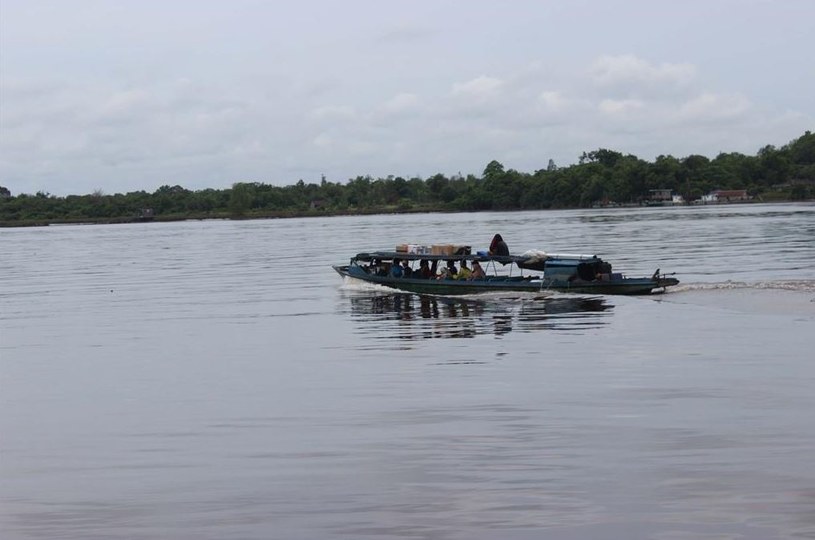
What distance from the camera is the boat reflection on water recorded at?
33000 millimetres

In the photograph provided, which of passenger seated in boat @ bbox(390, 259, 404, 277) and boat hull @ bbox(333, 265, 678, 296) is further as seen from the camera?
passenger seated in boat @ bbox(390, 259, 404, 277)

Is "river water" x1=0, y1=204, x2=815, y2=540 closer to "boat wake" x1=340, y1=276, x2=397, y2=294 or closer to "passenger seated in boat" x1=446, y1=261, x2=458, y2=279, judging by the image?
"passenger seated in boat" x1=446, y1=261, x2=458, y2=279

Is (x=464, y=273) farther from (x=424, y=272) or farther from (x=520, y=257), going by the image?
(x=520, y=257)

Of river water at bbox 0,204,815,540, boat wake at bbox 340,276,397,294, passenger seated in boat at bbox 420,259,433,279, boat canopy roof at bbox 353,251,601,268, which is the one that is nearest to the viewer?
river water at bbox 0,204,815,540

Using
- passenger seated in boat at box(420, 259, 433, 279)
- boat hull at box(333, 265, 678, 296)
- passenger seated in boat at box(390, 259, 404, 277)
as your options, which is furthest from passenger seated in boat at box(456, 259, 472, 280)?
passenger seated in boat at box(390, 259, 404, 277)

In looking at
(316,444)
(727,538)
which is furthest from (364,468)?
(727,538)

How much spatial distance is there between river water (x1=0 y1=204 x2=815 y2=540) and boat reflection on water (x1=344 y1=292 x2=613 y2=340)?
191 mm

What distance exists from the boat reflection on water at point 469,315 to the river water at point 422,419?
0.63ft

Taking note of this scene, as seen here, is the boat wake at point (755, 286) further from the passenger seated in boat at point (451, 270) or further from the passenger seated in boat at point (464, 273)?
the passenger seated in boat at point (451, 270)

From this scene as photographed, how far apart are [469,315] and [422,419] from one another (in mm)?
18067

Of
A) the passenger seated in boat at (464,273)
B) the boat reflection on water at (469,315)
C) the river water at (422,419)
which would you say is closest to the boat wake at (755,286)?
the river water at (422,419)

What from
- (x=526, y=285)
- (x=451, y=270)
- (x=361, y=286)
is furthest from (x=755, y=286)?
(x=361, y=286)

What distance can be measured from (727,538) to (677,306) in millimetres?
26275

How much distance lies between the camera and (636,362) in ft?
84.0
